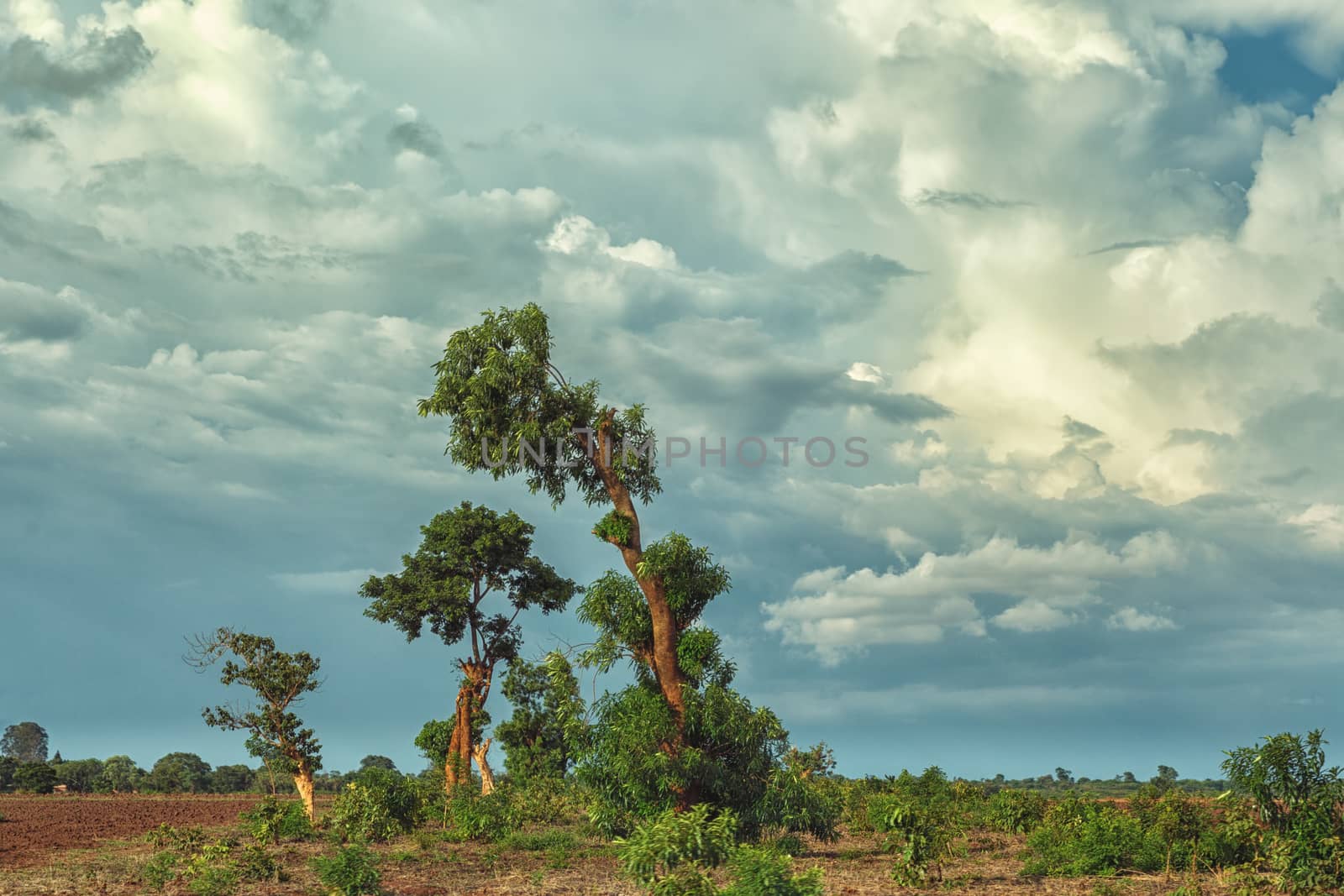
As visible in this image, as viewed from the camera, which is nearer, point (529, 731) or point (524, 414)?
point (524, 414)

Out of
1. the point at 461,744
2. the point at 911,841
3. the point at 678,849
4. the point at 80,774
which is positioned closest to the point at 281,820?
the point at 461,744

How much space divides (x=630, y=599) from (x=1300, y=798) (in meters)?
14.9

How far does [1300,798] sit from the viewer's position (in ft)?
70.0

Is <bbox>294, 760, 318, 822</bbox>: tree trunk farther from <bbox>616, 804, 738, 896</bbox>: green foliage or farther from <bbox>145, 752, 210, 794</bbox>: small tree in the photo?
<bbox>145, 752, 210, 794</bbox>: small tree

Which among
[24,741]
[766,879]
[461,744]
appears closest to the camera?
[766,879]

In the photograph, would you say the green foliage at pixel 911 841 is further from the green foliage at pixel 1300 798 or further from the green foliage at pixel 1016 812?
the green foliage at pixel 1016 812

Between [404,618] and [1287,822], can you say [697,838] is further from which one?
[404,618]

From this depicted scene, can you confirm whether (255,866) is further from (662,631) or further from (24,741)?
(24,741)

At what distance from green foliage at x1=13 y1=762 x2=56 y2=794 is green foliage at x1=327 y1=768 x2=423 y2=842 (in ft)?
205

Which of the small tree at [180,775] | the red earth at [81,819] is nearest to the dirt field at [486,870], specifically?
the red earth at [81,819]

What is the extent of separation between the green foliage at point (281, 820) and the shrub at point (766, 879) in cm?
2217

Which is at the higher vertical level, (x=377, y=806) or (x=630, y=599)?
(x=630, y=599)

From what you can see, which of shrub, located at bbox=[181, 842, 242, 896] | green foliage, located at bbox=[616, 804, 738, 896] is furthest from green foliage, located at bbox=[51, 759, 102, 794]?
green foliage, located at bbox=[616, 804, 738, 896]

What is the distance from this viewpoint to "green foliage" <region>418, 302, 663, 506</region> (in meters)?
27.9
